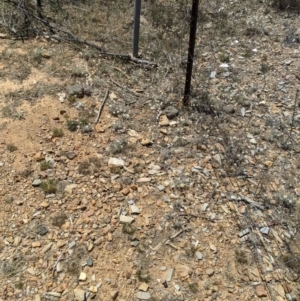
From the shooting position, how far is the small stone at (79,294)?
3.08 m

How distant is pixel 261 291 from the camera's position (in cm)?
317

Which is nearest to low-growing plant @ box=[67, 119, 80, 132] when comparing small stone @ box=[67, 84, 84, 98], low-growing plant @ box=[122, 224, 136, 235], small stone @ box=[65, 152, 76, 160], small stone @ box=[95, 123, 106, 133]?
small stone @ box=[95, 123, 106, 133]

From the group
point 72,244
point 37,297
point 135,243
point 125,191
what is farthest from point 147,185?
point 37,297

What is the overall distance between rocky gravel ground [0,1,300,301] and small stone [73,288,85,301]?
0.05 ft

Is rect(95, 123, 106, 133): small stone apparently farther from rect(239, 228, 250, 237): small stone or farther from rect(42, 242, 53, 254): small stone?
rect(239, 228, 250, 237): small stone

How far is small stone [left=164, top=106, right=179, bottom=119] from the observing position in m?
4.66

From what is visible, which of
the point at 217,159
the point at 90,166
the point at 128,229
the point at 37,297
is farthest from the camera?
the point at 217,159

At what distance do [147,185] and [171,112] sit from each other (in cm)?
113

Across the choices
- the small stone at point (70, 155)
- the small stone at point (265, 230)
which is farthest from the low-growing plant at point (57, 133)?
the small stone at point (265, 230)

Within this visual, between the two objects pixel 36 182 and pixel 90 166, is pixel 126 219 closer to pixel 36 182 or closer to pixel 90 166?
pixel 90 166

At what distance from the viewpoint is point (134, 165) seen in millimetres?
4117

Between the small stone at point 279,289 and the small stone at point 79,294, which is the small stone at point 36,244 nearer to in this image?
the small stone at point 79,294

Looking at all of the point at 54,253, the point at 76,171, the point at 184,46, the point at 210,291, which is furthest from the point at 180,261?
the point at 184,46

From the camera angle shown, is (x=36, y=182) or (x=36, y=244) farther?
(x=36, y=182)
